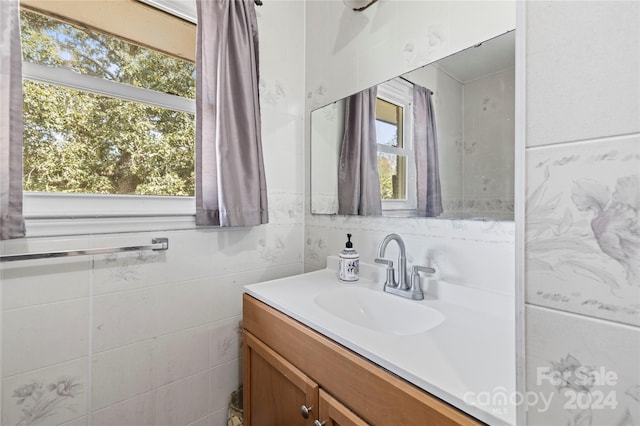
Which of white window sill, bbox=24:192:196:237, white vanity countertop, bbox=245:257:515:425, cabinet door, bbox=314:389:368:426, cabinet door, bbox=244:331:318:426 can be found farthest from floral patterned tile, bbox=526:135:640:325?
white window sill, bbox=24:192:196:237

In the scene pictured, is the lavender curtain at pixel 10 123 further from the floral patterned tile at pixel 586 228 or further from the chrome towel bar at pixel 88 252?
the floral patterned tile at pixel 586 228

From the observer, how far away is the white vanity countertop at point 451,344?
0.50 m

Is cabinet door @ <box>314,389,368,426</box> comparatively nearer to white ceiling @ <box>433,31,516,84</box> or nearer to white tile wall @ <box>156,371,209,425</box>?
white tile wall @ <box>156,371,209,425</box>

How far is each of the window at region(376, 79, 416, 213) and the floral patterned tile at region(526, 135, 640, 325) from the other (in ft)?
2.53

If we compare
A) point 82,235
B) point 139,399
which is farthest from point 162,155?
point 139,399

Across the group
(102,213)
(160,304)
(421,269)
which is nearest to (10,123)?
(102,213)

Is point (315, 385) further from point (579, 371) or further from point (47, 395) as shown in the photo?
point (47, 395)

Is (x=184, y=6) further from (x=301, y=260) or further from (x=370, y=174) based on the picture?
(x=301, y=260)

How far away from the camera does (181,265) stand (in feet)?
3.92

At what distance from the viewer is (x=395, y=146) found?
118 cm

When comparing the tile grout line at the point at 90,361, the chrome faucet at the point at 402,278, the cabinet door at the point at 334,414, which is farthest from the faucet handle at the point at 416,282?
the tile grout line at the point at 90,361

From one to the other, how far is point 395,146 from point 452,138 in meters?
0.24

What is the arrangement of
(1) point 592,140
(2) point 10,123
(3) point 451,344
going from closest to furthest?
1. (1) point 592,140
2. (3) point 451,344
3. (2) point 10,123

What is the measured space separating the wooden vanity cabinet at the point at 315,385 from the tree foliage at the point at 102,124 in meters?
0.68
